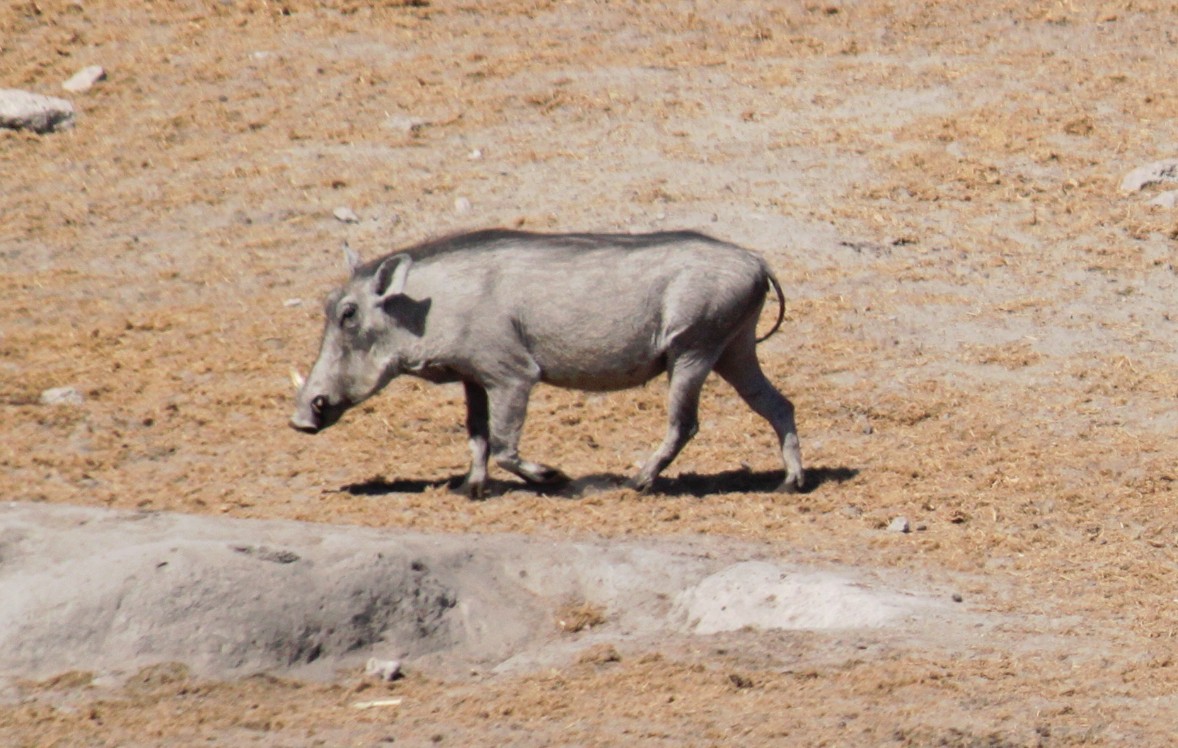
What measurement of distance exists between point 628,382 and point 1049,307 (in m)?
3.69

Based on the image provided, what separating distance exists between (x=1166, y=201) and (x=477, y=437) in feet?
19.4

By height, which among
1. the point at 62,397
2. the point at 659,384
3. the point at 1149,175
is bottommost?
the point at 659,384

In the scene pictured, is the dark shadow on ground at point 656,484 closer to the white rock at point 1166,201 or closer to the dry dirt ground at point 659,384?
the dry dirt ground at point 659,384

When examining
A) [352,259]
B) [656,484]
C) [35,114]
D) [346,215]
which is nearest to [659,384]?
[656,484]

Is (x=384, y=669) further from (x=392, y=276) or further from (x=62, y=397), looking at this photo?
(x=62, y=397)

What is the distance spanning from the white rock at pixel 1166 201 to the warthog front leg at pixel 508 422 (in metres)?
5.76

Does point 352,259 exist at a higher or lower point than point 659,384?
higher

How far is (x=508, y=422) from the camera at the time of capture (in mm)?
8719

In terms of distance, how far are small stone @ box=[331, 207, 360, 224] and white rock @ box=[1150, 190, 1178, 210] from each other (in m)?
5.30

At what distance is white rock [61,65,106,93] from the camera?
1509 centimetres

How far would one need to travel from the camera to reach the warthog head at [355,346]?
348 inches

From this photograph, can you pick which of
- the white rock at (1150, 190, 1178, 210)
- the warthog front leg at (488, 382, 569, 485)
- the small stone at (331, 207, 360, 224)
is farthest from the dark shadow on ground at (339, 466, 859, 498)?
the white rock at (1150, 190, 1178, 210)

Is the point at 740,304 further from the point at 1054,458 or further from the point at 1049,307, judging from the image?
the point at 1049,307

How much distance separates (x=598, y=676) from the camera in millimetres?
6320
